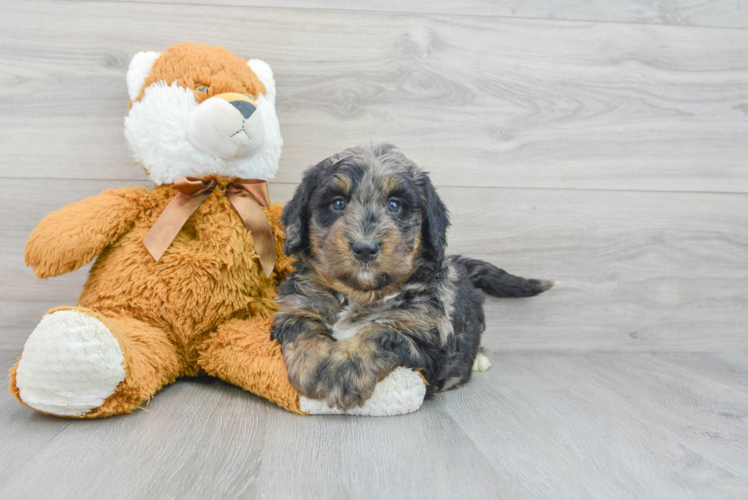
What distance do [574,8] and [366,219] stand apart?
1.60 meters

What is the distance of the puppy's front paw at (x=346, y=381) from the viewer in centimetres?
153

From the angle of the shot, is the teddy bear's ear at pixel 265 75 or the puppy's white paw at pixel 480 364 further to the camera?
the puppy's white paw at pixel 480 364

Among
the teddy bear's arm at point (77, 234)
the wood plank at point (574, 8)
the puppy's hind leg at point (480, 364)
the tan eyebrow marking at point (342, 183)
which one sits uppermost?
the wood plank at point (574, 8)

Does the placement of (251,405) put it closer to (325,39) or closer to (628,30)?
(325,39)

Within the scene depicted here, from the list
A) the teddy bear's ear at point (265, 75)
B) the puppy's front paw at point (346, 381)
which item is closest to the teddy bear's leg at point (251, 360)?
the puppy's front paw at point (346, 381)

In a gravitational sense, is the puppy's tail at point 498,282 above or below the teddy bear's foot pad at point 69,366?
below

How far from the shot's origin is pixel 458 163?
2410mm

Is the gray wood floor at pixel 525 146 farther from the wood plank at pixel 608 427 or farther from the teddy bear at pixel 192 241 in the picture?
the teddy bear at pixel 192 241

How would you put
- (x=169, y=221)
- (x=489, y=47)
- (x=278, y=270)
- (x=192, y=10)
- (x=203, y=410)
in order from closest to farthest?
(x=203, y=410)
(x=169, y=221)
(x=278, y=270)
(x=192, y=10)
(x=489, y=47)

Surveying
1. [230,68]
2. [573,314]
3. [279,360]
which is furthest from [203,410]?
[573,314]

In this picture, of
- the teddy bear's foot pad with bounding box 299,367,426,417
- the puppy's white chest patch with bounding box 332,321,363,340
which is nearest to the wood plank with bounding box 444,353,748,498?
the teddy bear's foot pad with bounding box 299,367,426,417

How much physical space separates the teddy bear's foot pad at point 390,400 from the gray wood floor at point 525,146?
0.16 metres

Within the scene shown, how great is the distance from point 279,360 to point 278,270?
0.43 m

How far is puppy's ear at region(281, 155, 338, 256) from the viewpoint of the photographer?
1710 mm
